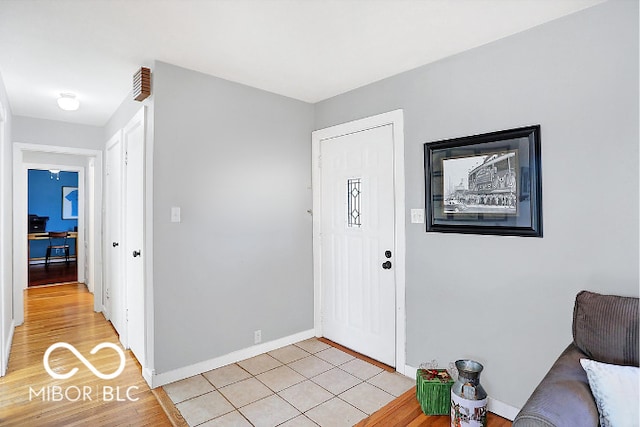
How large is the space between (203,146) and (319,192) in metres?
1.24

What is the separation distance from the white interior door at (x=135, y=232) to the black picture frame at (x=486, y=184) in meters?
2.24

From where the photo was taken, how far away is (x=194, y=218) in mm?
2797

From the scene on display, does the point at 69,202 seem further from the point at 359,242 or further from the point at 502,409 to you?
the point at 502,409

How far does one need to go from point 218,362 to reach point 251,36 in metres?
2.51

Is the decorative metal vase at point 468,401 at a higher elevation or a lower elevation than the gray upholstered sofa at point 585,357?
lower

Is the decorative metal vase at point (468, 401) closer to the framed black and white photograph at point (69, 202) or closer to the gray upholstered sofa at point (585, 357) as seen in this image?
the gray upholstered sofa at point (585, 357)

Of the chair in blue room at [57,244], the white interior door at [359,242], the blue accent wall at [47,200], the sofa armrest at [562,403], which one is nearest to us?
the sofa armrest at [562,403]

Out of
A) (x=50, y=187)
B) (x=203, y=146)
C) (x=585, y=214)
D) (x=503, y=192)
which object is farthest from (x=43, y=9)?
(x=50, y=187)

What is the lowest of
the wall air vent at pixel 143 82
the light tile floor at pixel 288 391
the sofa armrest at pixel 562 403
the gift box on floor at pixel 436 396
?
the light tile floor at pixel 288 391

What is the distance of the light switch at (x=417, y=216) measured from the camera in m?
2.65

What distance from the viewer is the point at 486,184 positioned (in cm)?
227

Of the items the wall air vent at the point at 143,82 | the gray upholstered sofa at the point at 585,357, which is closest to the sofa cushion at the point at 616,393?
the gray upholstered sofa at the point at 585,357

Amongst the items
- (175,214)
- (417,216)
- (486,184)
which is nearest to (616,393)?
(486,184)

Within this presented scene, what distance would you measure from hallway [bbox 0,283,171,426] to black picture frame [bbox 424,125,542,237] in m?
2.31
